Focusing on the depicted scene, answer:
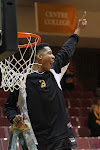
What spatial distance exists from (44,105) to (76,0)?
20.9 ft

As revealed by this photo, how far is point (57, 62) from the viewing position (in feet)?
11.0

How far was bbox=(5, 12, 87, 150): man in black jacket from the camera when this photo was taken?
3.01 meters

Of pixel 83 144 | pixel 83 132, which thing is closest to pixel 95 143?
pixel 83 144

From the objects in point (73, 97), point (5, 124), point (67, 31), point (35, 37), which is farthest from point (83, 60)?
point (35, 37)

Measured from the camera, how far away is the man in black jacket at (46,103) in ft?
9.89

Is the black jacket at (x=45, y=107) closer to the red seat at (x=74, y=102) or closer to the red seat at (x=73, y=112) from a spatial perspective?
the red seat at (x=73, y=112)

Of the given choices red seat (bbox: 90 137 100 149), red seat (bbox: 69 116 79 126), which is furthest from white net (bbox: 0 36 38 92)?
red seat (bbox: 69 116 79 126)

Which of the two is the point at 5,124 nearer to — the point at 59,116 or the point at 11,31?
the point at 59,116

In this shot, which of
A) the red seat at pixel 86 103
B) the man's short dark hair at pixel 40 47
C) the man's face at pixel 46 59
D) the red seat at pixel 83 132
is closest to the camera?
the man's face at pixel 46 59

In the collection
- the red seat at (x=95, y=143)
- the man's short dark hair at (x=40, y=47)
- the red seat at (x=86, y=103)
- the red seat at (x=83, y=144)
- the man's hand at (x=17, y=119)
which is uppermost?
the man's short dark hair at (x=40, y=47)

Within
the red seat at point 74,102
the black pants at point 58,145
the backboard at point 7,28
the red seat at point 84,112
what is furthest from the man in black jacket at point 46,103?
the red seat at point 74,102

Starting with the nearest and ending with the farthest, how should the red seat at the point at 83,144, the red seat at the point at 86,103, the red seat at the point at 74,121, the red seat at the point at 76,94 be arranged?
the red seat at the point at 83,144 < the red seat at the point at 74,121 < the red seat at the point at 86,103 < the red seat at the point at 76,94

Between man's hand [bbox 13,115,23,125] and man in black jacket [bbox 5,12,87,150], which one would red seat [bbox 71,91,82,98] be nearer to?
man in black jacket [bbox 5,12,87,150]

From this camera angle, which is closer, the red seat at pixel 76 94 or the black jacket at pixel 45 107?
the black jacket at pixel 45 107
